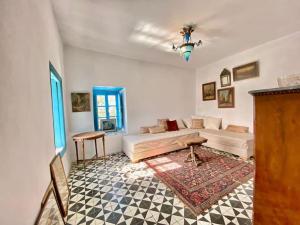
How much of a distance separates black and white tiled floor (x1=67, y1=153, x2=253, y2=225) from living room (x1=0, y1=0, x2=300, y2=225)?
0.06 feet

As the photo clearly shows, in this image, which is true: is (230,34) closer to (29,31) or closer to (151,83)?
(151,83)

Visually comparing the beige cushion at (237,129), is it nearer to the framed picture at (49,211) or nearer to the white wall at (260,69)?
the white wall at (260,69)

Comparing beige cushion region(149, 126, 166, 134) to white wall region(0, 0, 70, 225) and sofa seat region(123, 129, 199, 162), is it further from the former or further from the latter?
white wall region(0, 0, 70, 225)

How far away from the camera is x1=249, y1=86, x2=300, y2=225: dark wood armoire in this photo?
862mm

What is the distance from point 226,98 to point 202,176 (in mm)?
2961

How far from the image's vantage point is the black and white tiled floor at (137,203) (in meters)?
1.74

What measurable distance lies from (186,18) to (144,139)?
2.78m

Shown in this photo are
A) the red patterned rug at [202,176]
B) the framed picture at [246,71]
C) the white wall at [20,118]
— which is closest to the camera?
the white wall at [20,118]

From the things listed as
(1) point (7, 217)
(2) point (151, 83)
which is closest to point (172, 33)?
(2) point (151, 83)

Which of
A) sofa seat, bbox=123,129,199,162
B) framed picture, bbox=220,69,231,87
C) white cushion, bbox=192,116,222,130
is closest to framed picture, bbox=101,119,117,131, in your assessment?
sofa seat, bbox=123,129,199,162

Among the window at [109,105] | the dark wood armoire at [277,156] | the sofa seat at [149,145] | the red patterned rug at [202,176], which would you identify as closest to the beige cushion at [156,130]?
the sofa seat at [149,145]

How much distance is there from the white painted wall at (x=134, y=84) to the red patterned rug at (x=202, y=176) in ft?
5.41

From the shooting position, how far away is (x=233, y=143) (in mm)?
3654

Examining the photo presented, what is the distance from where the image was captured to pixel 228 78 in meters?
4.57
